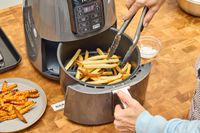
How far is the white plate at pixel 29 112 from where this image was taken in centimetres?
87

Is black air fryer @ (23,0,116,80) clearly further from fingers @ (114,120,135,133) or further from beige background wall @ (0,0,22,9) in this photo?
beige background wall @ (0,0,22,9)

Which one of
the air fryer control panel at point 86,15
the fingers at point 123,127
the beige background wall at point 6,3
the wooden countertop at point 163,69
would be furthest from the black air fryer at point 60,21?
the beige background wall at point 6,3

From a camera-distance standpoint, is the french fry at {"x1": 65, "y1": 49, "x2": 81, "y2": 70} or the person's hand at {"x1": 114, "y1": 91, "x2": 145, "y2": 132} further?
the french fry at {"x1": 65, "y1": 49, "x2": 81, "y2": 70}

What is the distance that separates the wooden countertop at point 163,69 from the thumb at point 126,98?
12 cm

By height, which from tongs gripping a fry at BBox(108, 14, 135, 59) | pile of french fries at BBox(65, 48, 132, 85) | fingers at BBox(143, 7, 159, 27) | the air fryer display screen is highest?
the air fryer display screen

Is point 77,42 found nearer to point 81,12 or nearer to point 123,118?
point 81,12

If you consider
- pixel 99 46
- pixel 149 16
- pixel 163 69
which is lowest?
pixel 163 69

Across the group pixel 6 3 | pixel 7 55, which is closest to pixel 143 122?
pixel 7 55

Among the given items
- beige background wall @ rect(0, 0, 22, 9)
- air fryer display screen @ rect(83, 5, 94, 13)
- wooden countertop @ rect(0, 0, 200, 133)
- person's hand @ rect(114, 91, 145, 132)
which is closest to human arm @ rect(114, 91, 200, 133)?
person's hand @ rect(114, 91, 145, 132)

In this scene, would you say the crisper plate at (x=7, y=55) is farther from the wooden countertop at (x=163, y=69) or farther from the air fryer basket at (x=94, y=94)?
the air fryer basket at (x=94, y=94)

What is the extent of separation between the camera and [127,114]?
793mm

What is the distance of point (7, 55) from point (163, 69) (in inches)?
18.1

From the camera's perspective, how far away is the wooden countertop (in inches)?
36.3

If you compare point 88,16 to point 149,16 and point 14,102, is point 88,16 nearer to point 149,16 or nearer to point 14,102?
point 149,16
